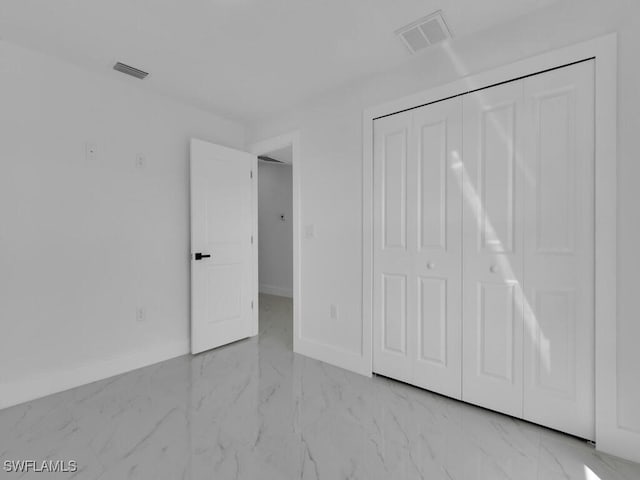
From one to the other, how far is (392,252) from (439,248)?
0.37 meters

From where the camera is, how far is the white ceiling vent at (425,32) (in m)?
1.98

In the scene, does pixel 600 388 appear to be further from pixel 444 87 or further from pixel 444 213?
pixel 444 87

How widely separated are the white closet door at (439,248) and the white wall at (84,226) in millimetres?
2300

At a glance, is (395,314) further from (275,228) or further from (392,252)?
(275,228)

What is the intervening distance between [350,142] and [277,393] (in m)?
2.12

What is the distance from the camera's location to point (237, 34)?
7.02 feet

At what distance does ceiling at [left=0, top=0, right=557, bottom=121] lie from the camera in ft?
6.16

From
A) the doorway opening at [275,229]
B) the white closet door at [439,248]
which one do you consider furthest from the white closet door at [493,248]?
the doorway opening at [275,229]

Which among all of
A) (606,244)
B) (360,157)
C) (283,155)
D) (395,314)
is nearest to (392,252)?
(395,314)

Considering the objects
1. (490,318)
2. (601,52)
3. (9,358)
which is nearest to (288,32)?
(601,52)

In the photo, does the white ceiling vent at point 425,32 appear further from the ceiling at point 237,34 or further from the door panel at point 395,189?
the door panel at point 395,189

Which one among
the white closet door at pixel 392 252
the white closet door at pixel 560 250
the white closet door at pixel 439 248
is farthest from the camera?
the white closet door at pixel 392 252

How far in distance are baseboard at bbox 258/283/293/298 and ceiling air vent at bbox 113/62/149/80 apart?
4403 millimetres

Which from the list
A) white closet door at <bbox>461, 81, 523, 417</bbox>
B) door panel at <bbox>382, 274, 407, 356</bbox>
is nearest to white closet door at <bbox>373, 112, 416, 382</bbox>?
door panel at <bbox>382, 274, 407, 356</bbox>
